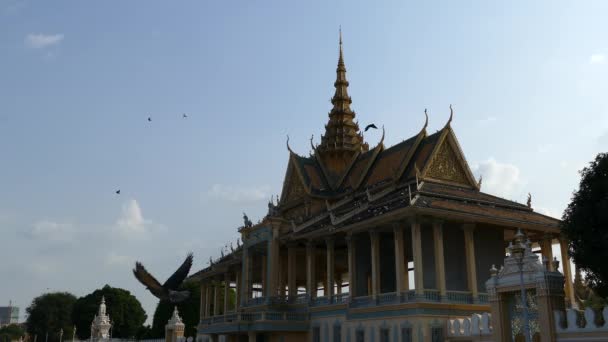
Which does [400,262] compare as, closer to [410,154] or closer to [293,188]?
[410,154]

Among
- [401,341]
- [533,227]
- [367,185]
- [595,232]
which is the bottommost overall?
[401,341]

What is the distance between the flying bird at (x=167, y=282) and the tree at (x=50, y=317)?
133 feet

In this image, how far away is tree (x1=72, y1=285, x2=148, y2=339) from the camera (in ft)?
246

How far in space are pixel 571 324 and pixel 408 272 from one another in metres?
14.3

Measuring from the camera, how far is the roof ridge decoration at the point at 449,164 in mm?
30453

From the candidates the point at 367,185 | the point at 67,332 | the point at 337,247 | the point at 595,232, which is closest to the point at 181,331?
the point at 337,247

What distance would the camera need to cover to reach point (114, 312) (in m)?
74.8

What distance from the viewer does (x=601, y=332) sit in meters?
14.7

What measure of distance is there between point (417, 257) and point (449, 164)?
8656 mm

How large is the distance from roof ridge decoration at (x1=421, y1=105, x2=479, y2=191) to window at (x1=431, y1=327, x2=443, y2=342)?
8.81 m

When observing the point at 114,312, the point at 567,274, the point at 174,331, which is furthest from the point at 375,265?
the point at 114,312

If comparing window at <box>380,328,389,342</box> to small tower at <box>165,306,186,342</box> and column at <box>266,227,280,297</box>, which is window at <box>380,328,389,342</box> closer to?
column at <box>266,227,280,297</box>

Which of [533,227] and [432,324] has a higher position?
[533,227]

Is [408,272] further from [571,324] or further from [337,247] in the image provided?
[571,324]
